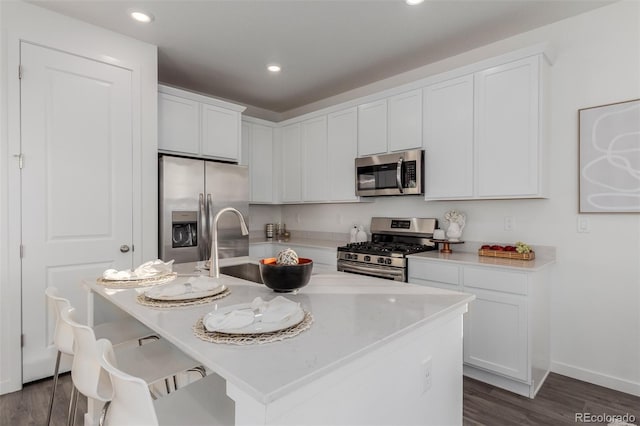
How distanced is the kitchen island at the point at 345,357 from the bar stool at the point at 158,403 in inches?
1.5

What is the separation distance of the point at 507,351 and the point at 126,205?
3150mm

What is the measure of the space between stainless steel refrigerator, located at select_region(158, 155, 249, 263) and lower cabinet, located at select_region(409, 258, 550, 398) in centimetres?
207

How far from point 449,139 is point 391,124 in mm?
627

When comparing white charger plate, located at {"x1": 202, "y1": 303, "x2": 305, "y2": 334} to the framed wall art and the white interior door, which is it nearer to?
the white interior door

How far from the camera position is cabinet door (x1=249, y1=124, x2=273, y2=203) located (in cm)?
438

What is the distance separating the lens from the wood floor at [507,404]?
208 centimetres

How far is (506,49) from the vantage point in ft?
9.87

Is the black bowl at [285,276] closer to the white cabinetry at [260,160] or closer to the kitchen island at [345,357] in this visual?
the kitchen island at [345,357]

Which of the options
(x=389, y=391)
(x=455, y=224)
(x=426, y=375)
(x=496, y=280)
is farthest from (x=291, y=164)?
(x=389, y=391)

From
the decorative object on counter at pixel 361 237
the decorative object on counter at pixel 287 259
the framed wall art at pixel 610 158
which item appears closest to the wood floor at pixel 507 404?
the framed wall art at pixel 610 158

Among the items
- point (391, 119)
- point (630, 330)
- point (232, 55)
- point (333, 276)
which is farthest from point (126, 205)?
point (630, 330)

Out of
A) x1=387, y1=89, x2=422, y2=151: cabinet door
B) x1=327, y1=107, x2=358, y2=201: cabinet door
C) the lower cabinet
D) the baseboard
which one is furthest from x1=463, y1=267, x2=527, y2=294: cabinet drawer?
x1=327, y1=107, x2=358, y2=201: cabinet door

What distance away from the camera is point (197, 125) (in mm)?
3543

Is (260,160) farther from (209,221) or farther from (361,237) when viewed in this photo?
(361,237)
